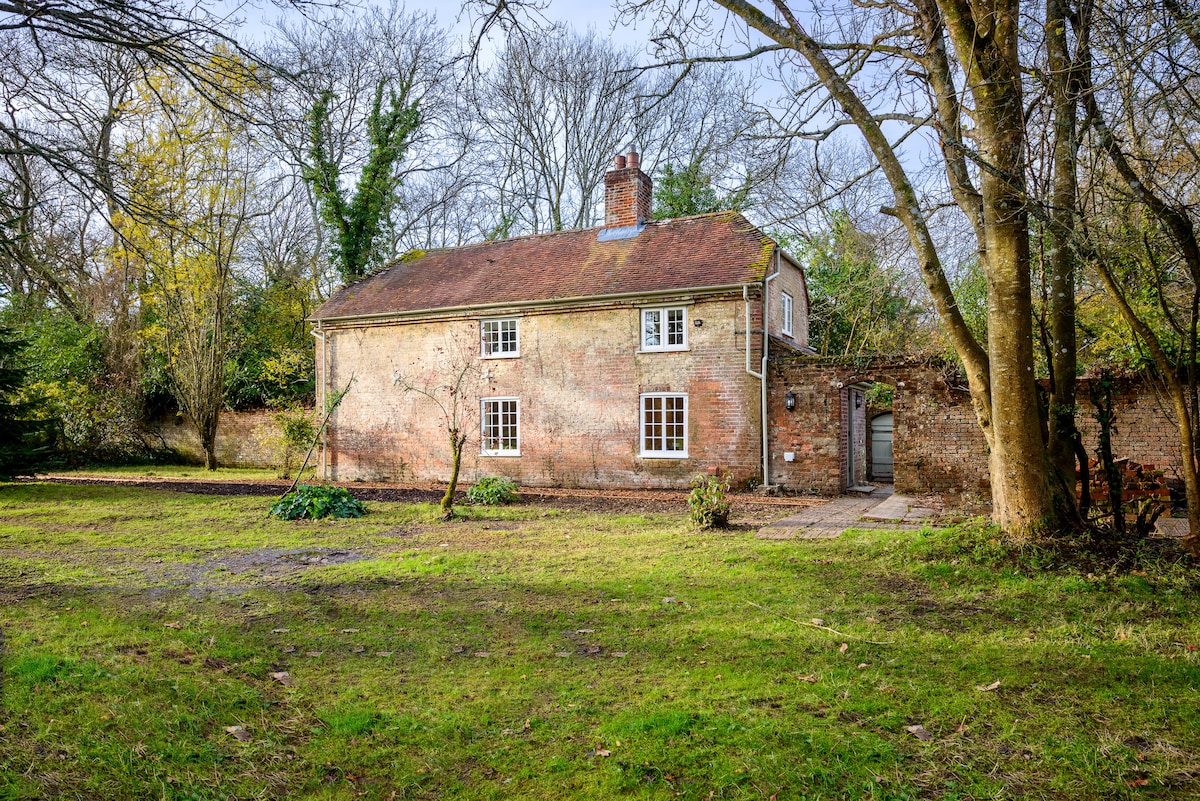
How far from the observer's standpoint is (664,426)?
1702 cm

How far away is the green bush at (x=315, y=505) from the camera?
12.4 metres

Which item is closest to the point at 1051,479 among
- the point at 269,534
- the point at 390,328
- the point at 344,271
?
the point at 269,534

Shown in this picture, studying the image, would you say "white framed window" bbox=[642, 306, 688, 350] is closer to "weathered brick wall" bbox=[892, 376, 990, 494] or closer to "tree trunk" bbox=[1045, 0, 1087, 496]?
"weathered brick wall" bbox=[892, 376, 990, 494]

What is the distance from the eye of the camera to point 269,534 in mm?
10703

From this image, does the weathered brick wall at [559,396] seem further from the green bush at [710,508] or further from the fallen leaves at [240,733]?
the fallen leaves at [240,733]

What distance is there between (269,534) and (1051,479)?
390 inches

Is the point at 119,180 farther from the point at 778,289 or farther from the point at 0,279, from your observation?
the point at 778,289

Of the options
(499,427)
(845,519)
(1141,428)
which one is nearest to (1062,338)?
(845,519)

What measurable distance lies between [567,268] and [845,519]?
34.1ft

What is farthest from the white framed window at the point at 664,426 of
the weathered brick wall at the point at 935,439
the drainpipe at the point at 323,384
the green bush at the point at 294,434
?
the drainpipe at the point at 323,384

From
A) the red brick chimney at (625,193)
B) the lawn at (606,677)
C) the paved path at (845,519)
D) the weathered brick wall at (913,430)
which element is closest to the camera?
Result: the lawn at (606,677)

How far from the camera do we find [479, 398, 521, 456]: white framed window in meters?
18.9

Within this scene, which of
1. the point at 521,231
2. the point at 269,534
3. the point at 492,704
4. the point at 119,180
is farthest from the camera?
the point at 521,231

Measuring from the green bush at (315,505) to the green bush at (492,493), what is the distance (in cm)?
220
